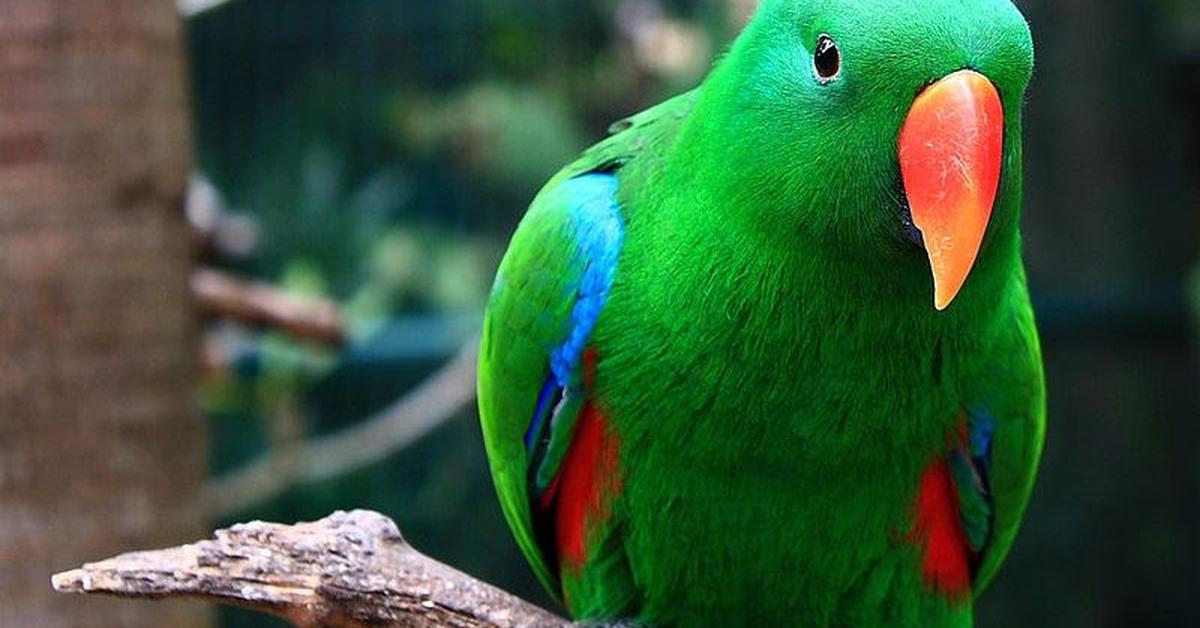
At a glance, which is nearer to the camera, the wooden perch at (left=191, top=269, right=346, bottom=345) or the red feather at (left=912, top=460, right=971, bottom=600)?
the red feather at (left=912, top=460, right=971, bottom=600)

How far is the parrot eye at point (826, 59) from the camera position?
2008mm

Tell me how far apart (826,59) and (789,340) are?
44 centimetres

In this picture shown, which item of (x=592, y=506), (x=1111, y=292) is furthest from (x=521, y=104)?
(x=592, y=506)

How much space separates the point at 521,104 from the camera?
18.6 ft

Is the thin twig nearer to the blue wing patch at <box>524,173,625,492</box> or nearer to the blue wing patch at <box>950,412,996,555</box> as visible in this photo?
the blue wing patch at <box>524,173,625,492</box>

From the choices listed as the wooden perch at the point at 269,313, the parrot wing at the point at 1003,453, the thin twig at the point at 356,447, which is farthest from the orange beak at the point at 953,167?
the thin twig at the point at 356,447

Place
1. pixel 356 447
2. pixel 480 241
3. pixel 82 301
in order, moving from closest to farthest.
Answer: pixel 82 301 < pixel 356 447 < pixel 480 241

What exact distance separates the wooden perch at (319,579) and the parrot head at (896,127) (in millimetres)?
715

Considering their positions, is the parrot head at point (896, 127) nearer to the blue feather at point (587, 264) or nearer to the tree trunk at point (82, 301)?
the blue feather at point (587, 264)

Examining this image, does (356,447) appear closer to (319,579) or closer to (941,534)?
(941,534)

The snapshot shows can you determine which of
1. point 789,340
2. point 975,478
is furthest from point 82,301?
point 975,478

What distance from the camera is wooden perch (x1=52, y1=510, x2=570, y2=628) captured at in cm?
204

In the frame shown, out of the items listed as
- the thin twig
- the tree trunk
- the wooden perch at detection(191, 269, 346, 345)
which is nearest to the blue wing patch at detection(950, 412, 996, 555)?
the tree trunk

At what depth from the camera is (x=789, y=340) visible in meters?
2.25
